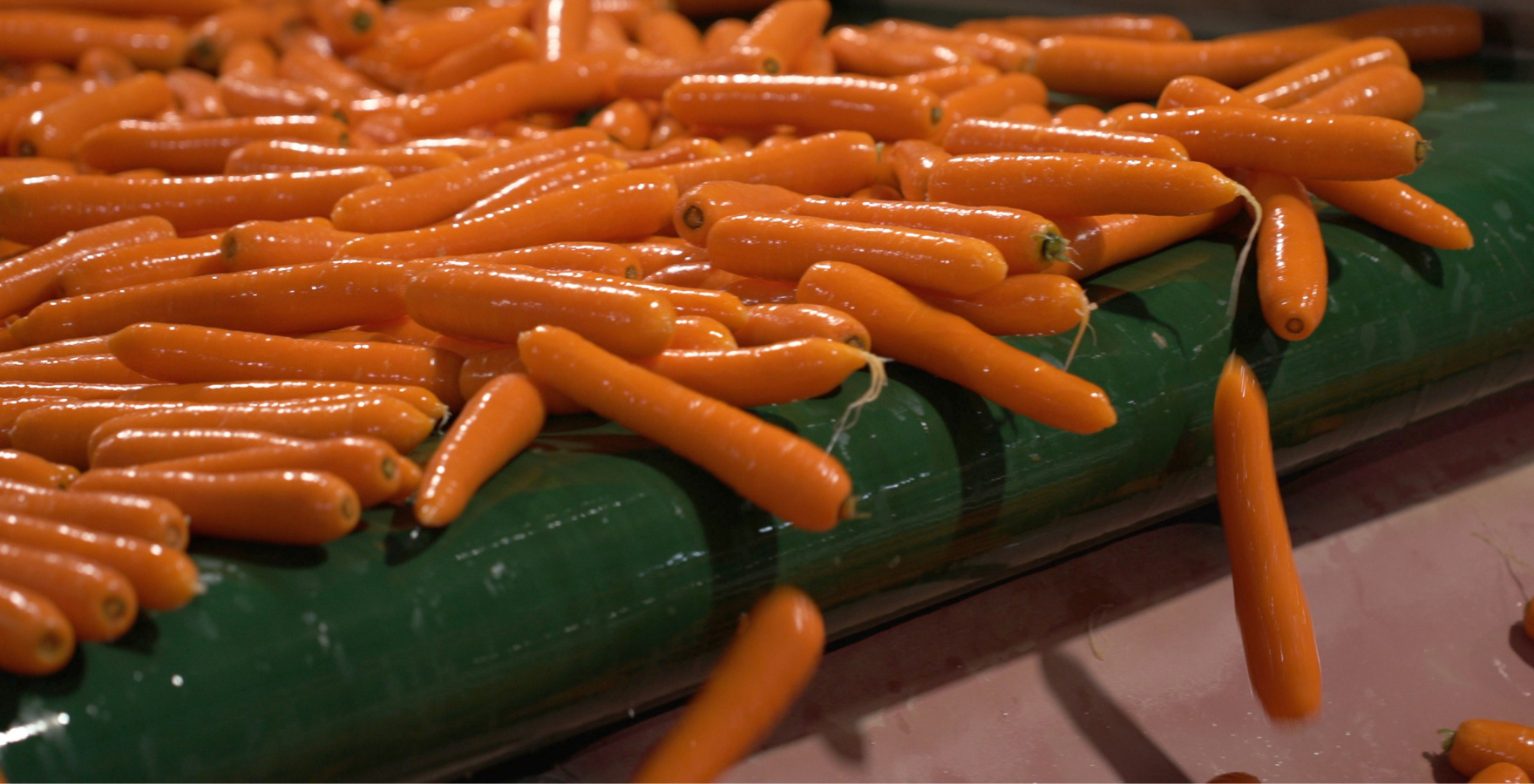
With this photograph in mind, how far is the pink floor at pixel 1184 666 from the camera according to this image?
5.06ft

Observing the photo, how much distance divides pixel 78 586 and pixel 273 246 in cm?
84

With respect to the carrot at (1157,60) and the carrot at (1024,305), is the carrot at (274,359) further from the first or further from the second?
the carrot at (1157,60)

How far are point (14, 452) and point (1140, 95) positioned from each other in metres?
2.41

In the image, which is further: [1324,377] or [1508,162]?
[1508,162]

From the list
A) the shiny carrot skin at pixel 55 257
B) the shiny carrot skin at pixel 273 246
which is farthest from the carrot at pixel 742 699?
Answer: the shiny carrot skin at pixel 55 257

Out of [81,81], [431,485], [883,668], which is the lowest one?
[883,668]

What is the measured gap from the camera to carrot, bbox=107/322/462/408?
5.12ft

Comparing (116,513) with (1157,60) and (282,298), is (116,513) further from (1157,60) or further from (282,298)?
(1157,60)

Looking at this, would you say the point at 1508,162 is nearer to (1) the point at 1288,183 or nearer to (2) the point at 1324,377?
(1) the point at 1288,183

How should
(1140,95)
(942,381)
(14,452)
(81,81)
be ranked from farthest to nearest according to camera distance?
(81,81), (1140,95), (942,381), (14,452)

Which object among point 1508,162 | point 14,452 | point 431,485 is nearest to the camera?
point 431,485

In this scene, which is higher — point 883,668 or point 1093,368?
point 1093,368

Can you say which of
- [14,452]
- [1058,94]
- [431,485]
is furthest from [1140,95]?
[14,452]

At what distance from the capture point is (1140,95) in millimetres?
2805
